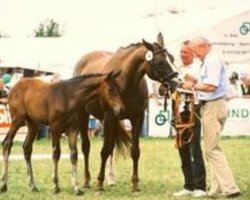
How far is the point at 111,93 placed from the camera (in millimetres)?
11938

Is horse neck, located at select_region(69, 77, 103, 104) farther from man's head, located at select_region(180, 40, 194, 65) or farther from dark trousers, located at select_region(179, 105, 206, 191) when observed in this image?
dark trousers, located at select_region(179, 105, 206, 191)

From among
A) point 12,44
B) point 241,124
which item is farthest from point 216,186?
point 12,44

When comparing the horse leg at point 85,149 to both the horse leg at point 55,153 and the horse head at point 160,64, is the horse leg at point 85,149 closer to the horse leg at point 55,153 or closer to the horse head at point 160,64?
the horse leg at point 55,153

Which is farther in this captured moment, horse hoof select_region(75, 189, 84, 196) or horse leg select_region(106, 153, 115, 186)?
horse leg select_region(106, 153, 115, 186)

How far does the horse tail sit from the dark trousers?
135 cm

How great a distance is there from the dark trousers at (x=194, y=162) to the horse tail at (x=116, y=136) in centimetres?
135

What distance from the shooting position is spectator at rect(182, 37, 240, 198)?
11.4 m

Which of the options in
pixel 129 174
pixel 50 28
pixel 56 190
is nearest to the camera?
pixel 56 190

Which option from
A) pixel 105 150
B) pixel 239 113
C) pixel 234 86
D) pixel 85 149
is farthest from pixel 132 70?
pixel 234 86

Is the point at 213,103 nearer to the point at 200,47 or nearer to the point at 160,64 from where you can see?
the point at 200,47

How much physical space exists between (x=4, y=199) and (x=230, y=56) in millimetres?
21842

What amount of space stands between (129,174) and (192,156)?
360 cm

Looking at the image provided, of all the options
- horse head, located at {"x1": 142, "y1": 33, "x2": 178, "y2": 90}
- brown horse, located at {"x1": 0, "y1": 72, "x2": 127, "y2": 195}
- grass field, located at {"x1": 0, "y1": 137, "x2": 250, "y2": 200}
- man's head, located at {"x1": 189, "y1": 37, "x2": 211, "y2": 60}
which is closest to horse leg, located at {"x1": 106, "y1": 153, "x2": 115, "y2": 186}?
grass field, located at {"x1": 0, "y1": 137, "x2": 250, "y2": 200}

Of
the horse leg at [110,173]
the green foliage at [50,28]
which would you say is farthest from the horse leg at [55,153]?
the green foliage at [50,28]
